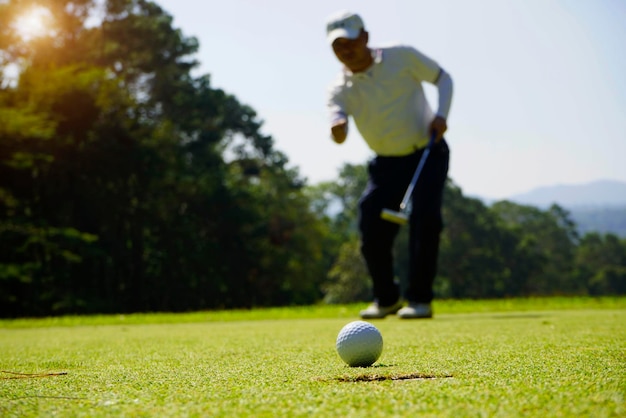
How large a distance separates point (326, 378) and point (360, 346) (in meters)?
0.52

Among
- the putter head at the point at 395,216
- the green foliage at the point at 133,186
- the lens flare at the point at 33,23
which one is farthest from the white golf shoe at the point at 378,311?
the lens flare at the point at 33,23

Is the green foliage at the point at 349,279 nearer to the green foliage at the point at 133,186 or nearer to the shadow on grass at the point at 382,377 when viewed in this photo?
the green foliage at the point at 133,186

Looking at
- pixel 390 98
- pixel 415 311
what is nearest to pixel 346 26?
Answer: pixel 390 98

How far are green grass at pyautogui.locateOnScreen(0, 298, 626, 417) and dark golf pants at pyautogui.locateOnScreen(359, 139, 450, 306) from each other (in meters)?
1.86

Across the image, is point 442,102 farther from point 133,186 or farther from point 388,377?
point 133,186

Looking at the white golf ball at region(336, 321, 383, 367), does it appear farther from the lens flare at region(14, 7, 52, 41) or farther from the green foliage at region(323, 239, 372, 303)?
the green foliage at region(323, 239, 372, 303)

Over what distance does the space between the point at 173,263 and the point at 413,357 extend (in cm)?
3088

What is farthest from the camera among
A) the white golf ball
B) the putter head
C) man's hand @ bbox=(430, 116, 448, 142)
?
man's hand @ bbox=(430, 116, 448, 142)

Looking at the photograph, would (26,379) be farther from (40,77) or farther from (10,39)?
(10,39)

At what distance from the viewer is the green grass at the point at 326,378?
209 cm

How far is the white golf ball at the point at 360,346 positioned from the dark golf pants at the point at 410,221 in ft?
11.9

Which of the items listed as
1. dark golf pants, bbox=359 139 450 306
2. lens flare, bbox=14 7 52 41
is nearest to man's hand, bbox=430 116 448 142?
dark golf pants, bbox=359 139 450 306

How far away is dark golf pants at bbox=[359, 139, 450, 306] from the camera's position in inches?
272

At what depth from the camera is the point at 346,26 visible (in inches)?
266
